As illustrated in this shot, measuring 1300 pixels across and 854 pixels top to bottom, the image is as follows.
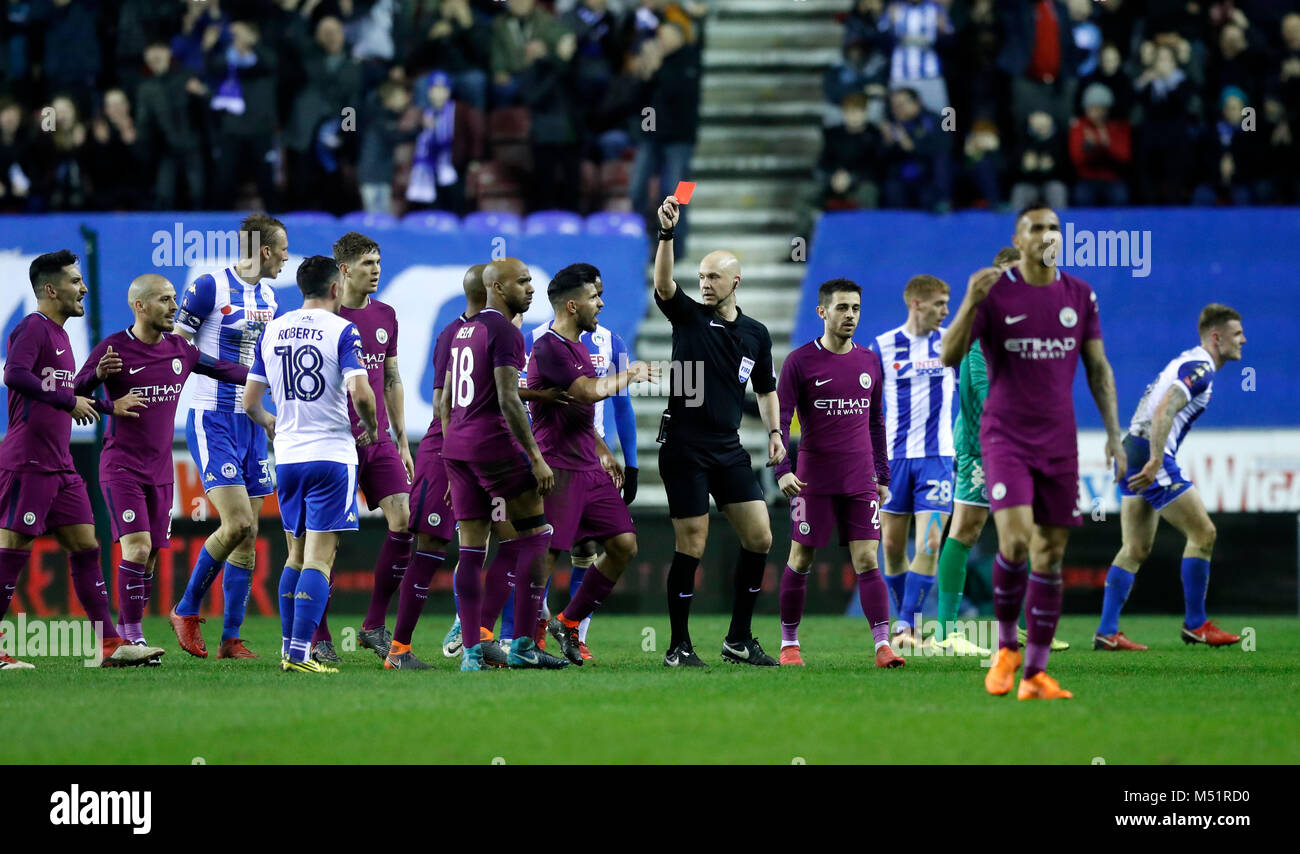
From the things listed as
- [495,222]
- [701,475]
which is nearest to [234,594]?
[701,475]

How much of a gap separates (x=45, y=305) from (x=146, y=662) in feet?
7.72

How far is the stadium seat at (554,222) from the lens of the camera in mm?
19281

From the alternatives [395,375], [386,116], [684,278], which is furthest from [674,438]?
[386,116]

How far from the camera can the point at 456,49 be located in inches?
837

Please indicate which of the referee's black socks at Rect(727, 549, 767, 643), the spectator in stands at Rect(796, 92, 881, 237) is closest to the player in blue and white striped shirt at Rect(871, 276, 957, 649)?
the referee's black socks at Rect(727, 549, 767, 643)

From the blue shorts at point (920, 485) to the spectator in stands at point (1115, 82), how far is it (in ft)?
28.8

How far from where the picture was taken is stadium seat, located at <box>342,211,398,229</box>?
1923 centimetres

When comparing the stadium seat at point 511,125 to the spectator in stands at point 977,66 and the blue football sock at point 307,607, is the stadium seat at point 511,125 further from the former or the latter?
the blue football sock at point 307,607

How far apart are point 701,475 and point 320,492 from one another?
229 centimetres

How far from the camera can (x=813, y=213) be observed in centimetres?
1998

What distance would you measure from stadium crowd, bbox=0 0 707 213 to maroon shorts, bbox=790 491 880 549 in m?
9.84

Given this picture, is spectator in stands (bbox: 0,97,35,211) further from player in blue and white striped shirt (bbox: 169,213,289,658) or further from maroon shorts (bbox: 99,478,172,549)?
maroon shorts (bbox: 99,478,172,549)

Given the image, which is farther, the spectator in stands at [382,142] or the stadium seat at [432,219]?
the spectator in stands at [382,142]

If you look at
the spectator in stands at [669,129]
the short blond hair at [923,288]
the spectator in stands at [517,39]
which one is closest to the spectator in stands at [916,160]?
the spectator in stands at [669,129]
